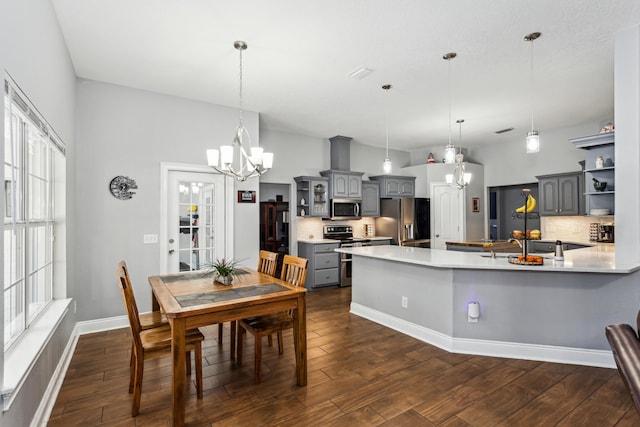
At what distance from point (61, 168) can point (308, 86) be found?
2.74m

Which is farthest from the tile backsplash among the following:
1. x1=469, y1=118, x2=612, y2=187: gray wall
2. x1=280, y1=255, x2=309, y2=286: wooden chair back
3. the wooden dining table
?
the wooden dining table

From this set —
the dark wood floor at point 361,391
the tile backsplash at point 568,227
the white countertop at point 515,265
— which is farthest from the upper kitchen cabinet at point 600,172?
the dark wood floor at point 361,391

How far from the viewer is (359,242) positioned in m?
6.30

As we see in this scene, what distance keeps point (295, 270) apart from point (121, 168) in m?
2.64

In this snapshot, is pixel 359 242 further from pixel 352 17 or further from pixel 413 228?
pixel 352 17

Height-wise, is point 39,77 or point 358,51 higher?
point 358,51

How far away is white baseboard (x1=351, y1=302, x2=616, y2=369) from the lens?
9.39 feet

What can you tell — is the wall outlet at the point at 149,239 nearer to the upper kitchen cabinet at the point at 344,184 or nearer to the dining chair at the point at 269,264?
the dining chair at the point at 269,264

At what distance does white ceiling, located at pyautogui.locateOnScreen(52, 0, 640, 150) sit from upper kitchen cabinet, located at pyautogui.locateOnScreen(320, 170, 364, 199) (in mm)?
1500

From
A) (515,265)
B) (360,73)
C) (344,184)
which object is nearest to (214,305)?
(515,265)

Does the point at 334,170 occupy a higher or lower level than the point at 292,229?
higher

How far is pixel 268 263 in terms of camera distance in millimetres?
3473

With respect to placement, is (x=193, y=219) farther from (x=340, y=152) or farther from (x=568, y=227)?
(x=568, y=227)

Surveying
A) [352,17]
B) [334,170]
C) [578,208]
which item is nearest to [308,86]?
[352,17]
